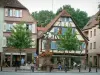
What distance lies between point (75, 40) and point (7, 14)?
1457 cm

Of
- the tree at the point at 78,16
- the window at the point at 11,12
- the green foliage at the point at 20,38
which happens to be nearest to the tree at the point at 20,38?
the green foliage at the point at 20,38

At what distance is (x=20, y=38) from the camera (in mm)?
54188

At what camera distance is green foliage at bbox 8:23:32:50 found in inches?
2126

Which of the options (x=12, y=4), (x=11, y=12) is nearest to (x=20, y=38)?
(x=11, y=12)

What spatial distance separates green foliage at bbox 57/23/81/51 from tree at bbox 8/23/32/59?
20.1 feet

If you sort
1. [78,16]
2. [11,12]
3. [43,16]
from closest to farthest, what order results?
[11,12], [78,16], [43,16]

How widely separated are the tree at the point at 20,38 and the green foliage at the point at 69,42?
6.12 m

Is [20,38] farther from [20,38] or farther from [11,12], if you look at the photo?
[11,12]

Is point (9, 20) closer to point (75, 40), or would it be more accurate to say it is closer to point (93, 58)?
point (75, 40)

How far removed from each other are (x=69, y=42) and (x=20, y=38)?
29.6 ft

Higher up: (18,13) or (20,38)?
(18,13)

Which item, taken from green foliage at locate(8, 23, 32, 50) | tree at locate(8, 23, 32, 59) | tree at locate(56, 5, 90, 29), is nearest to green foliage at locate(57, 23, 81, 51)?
tree at locate(8, 23, 32, 59)

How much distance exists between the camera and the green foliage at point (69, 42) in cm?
5572

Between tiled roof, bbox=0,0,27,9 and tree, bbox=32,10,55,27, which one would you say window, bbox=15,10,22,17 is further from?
tree, bbox=32,10,55,27
